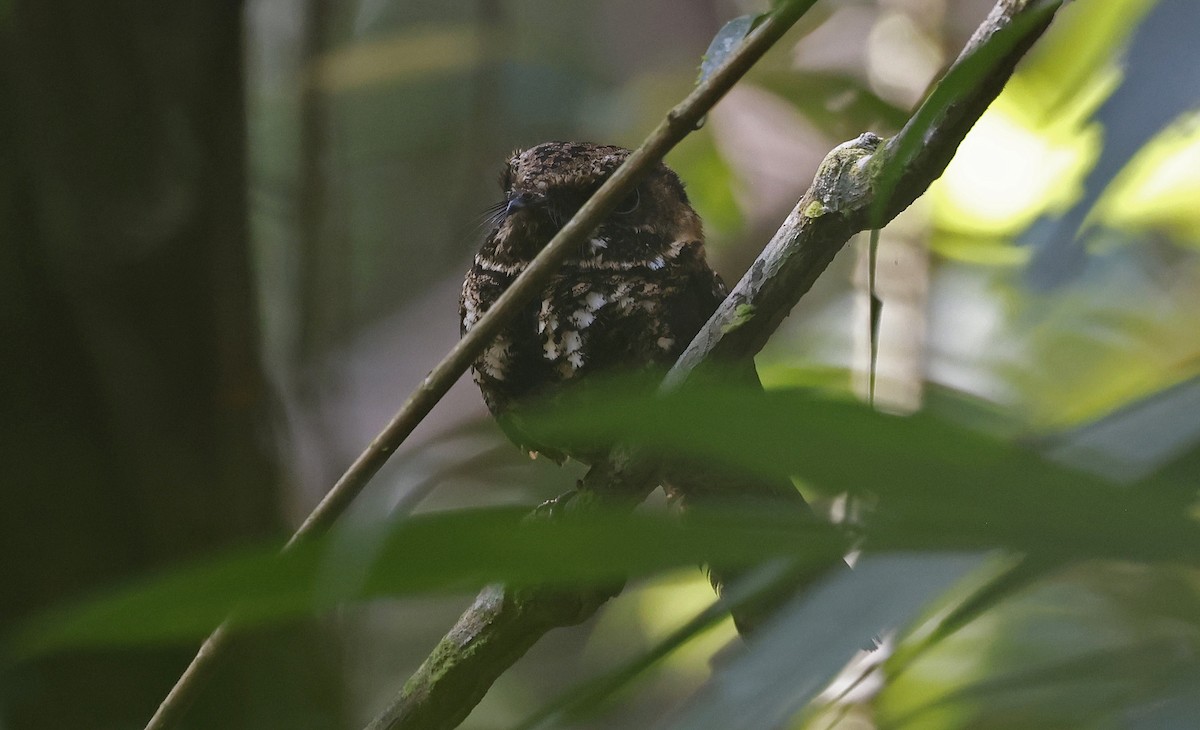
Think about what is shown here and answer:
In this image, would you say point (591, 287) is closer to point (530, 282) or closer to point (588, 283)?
point (588, 283)

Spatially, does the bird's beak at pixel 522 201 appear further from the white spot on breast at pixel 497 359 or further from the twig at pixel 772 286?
the twig at pixel 772 286

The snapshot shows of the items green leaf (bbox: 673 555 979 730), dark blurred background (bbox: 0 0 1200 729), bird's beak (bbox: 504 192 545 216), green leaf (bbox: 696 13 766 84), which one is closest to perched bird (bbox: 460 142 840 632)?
bird's beak (bbox: 504 192 545 216)

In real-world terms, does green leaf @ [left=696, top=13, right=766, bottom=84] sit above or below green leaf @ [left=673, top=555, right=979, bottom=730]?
above

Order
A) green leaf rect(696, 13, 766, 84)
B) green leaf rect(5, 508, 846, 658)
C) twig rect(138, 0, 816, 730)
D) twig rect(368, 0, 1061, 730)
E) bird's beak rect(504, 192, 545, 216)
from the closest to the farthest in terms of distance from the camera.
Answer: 1. green leaf rect(5, 508, 846, 658)
2. twig rect(368, 0, 1061, 730)
3. twig rect(138, 0, 816, 730)
4. green leaf rect(696, 13, 766, 84)
5. bird's beak rect(504, 192, 545, 216)

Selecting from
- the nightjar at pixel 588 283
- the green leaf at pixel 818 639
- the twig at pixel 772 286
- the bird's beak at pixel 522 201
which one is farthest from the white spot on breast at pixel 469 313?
the green leaf at pixel 818 639

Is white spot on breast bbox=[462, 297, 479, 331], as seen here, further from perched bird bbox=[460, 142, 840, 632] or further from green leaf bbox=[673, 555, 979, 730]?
green leaf bbox=[673, 555, 979, 730]

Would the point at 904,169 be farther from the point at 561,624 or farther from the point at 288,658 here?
the point at 288,658
